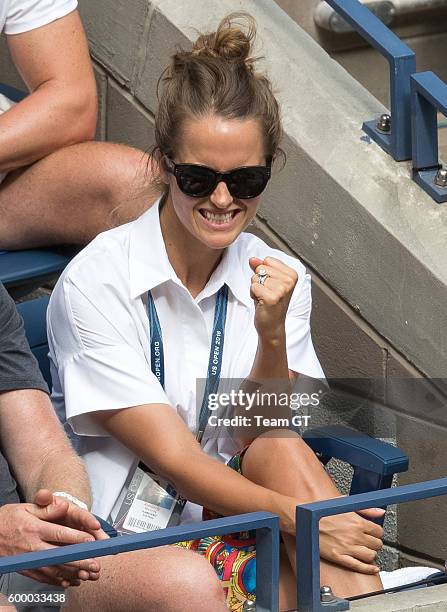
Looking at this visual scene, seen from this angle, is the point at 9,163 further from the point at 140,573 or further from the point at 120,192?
the point at 140,573

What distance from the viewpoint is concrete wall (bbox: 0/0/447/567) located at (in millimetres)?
3398

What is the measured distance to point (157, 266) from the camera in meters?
2.87

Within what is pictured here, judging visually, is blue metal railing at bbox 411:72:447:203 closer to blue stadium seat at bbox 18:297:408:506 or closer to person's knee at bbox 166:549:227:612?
blue stadium seat at bbox 18:297:408:506

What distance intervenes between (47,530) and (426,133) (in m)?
1.67

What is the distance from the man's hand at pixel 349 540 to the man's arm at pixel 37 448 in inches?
19.2

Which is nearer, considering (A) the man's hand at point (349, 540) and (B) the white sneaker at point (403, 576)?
(A) the man's hand at point (349, 540)

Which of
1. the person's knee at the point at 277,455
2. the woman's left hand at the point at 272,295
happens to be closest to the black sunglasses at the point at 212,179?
the woman's left hand at the point at 272,295

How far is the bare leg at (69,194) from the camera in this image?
3346mm

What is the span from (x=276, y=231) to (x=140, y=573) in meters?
1.52

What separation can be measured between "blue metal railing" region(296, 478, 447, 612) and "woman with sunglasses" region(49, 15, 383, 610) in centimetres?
25

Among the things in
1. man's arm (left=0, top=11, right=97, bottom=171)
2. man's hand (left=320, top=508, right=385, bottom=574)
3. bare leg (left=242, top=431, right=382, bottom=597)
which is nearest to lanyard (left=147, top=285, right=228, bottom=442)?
bare leg (left=242, top=431, right=382, bottom=597)

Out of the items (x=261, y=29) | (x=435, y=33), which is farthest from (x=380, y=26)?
(x=435, y=33)

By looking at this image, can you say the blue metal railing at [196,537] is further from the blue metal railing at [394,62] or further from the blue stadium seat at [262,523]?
the blue metal railing at [394,62]

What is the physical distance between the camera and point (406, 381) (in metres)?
3.49
